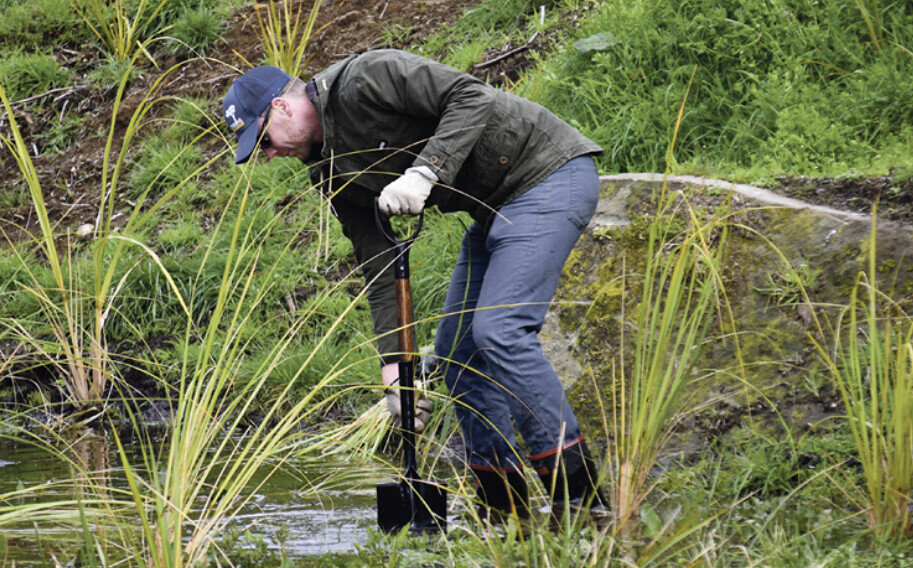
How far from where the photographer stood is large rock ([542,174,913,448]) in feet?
10.9

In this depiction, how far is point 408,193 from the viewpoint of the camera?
8.57 feet

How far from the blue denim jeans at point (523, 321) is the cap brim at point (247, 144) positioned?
755 millimetres

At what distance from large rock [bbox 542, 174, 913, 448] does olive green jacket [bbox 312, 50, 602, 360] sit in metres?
0.50

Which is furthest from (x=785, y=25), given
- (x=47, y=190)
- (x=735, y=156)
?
(x=47, y=190)

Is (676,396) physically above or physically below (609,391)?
above

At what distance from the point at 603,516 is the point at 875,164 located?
2280 millimetres

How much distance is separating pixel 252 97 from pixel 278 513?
1356 mm

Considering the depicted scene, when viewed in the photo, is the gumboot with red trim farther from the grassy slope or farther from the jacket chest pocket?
A: the grassy slope

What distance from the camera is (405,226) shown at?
5.62 metres

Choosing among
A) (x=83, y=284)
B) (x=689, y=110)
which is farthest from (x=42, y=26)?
(x=689, y=110)

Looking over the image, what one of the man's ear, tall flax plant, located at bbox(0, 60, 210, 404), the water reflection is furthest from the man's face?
the water reflection

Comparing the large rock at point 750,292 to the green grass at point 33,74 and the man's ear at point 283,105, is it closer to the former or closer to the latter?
the man's ear at point 283,105

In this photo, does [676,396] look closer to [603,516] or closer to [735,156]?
[603,516]

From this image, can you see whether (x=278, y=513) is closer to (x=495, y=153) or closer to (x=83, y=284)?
(x=495, y=153)
